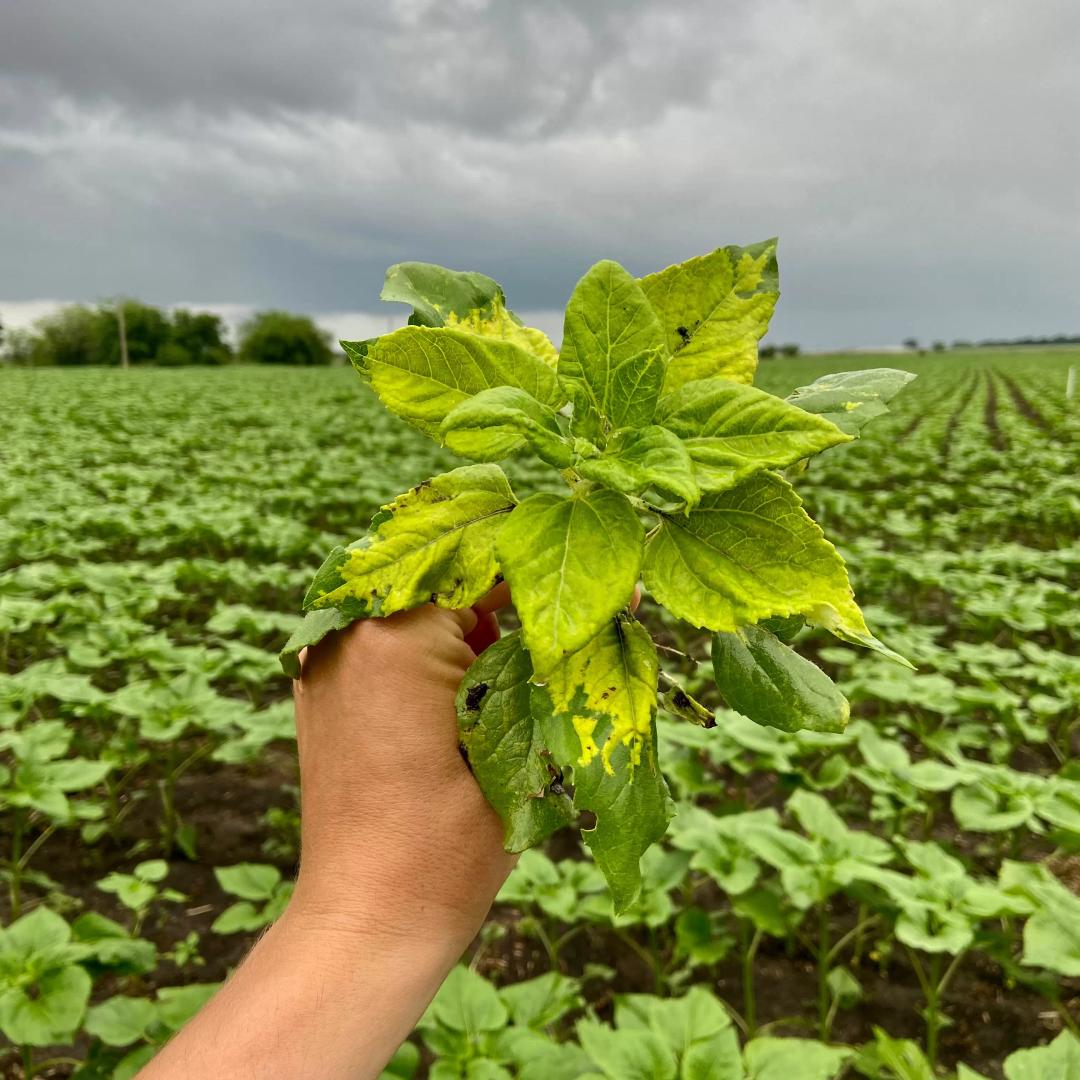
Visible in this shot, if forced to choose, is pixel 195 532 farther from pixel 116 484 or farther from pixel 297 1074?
pixel 297 1074

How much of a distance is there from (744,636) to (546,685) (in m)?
0.21

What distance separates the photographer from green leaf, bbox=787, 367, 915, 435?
685mm

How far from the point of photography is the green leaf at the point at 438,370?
0.69 metres

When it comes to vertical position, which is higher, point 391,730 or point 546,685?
point 546,685

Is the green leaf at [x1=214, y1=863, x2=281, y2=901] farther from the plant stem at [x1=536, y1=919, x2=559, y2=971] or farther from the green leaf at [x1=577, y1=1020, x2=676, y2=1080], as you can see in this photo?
the green leaf at [x1=577, y1=1020, x2=676, y2=1080]

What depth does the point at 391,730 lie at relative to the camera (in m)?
0.98

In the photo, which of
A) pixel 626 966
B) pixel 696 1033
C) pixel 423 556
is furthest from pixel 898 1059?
pixel 423 556

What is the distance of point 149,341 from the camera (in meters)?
63.6

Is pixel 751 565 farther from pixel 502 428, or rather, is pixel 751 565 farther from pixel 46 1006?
pixel 46 1006

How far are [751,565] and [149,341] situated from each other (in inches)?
2840

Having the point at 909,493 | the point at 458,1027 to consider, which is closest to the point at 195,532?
the point at 458,1027

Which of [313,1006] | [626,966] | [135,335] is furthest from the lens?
[135,335]

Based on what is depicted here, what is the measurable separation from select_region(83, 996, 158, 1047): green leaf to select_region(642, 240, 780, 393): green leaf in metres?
1.89

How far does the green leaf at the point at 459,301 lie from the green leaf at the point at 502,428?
15 cm
